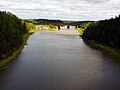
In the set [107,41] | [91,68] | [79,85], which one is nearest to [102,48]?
[107,41]

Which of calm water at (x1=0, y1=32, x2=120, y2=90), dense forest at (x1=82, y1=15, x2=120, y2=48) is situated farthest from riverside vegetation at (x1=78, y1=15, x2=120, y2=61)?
calm water at (x1=0, y1=32, x2=120, y2=90)

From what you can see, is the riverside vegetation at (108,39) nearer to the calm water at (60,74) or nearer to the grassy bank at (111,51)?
the grassy bank at (111,51)

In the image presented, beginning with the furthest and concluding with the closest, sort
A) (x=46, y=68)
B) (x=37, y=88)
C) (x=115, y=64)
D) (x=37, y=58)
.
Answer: (x=37, y=58)
(x=115, y=64)
(x=46, y=68)
(x=37, y=88)

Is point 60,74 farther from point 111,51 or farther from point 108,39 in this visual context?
point 108,39

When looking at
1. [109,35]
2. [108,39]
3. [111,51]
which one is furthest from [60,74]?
[109,35]

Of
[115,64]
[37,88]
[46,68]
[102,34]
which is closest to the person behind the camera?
[37,88]

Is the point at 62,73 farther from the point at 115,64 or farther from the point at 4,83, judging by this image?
the point at 115,64

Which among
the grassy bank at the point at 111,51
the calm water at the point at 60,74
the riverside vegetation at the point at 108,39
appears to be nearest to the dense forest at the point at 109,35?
the riverside vegetation at the point at 108,39

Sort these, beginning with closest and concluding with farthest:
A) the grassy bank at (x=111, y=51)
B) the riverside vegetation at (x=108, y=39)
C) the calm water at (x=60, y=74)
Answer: the calm water at (x=60, y=74) → the grassy bank at (x=111, y=51) → the riverside vegetation at (x=108, y=39)

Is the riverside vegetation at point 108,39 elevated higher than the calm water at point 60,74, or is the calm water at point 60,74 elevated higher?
the riverside vegetation at point 108,39

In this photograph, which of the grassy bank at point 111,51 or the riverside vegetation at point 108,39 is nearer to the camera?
the grassy bank at point 111,51

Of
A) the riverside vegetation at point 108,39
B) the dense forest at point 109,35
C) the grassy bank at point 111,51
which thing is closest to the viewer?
the grassy bank at point 111,51
